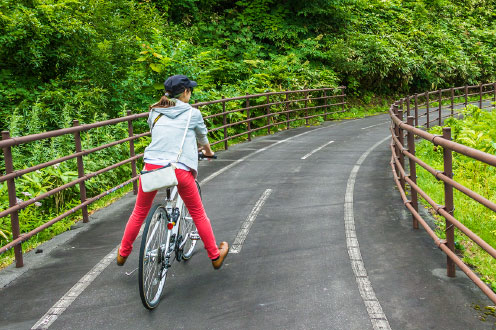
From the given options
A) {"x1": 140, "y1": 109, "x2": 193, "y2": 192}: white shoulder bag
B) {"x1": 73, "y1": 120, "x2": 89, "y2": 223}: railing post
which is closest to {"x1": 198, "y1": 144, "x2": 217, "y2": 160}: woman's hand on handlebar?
{"x1": 140, "y1": 109, "x2": 193, "y2": 192}: white shoulder bag

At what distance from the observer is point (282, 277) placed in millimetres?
5664

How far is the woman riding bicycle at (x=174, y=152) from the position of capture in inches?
200

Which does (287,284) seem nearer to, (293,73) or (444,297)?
(444,297)

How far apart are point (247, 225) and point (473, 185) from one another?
556cm

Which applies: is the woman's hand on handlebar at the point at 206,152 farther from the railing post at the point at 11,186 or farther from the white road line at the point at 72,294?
the railing post at the point at 11,186

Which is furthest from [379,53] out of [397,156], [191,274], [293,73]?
[191,274]

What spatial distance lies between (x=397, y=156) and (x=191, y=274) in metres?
5.40

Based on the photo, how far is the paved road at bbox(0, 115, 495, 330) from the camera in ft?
15.4

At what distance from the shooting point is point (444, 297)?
198 inches

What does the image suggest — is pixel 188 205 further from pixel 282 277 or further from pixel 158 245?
pixel 282 277

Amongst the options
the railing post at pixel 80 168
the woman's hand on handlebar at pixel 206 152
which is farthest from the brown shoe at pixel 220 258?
the railing post at pixel 80 168

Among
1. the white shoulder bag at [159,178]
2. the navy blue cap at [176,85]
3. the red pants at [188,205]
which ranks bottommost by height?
the red pants at [188,205]

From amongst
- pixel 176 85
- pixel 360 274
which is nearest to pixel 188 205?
pixel 176 85

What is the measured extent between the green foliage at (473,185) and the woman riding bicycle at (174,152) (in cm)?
328
